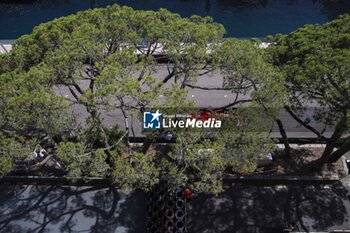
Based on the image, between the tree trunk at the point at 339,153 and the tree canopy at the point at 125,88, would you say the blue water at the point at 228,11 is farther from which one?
the tree canopy at the point at 125,88

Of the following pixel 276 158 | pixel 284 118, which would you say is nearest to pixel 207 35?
pixel 276 158

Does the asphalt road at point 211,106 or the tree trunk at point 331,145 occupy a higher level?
the asphalt road at point 211,106

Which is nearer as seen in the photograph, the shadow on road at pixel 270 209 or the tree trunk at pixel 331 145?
the tree trunk at pixel 331 145

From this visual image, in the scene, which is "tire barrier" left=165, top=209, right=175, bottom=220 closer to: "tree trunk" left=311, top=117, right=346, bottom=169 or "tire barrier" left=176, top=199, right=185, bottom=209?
"tire barrier" left=176, top=199, right=185, bottom=209

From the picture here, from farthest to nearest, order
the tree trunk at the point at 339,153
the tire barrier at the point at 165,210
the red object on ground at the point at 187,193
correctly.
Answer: the tree trunk at the point at 339,153 < the red object on ground at the point at 187,193 < the tire barrier at the point at 165,210

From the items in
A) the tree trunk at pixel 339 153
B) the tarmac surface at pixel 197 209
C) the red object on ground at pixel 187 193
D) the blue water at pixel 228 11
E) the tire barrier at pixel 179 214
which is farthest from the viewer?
the blue water at pixel 228 11

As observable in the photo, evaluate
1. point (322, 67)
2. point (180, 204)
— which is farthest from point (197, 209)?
point (322, 67)

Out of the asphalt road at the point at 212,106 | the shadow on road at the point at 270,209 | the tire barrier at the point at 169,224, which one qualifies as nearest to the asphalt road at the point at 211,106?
the asphalt road at the point at 212,106

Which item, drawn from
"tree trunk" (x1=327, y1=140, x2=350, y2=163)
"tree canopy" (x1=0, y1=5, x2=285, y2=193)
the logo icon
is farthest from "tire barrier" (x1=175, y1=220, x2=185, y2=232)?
"tree trunk" (x1=327, y1=140, x2=350, y2=163)

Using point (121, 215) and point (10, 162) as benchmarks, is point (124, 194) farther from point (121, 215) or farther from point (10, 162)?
point (10, 162)
